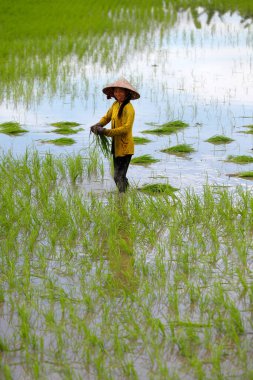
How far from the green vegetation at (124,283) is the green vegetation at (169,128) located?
190cm

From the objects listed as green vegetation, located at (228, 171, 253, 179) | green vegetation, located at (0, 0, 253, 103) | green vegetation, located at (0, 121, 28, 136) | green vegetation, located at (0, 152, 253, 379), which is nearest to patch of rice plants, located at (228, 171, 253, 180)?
green vegetation, located at (228, 171, 253, 179)

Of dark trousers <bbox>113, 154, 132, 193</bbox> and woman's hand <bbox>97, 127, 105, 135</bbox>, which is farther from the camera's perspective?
dark trousers <bbox>113, 154, 132, 193</bbox>

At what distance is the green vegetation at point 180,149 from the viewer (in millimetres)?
6066

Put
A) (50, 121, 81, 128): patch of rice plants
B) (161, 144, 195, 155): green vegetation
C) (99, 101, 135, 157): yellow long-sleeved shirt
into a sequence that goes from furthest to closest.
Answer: (50, 121, 81, 128): patch of rice plants, (161, 144, 195, 155): green vegetation, (99, 101, 135, 157): yellow long-sleeved shirt

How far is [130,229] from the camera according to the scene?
4.04 metres

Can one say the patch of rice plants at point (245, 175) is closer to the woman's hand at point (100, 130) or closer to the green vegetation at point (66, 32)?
the woman's hand at point (100, 130)

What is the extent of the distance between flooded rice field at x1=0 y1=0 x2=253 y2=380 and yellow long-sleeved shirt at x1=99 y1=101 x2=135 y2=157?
0.88 ft

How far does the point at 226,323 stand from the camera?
9.21ft

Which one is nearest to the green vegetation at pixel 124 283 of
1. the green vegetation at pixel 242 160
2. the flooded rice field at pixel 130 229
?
the flooded rice field at pixel 130 229

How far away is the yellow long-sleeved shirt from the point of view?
15.6 feet

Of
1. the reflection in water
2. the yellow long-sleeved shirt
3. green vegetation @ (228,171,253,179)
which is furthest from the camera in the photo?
green vegetation @ (228,171,253,179)

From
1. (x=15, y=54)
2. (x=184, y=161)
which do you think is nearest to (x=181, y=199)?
(x=184, y=161)

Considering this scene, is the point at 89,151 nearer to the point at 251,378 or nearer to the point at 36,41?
the point at 251,378

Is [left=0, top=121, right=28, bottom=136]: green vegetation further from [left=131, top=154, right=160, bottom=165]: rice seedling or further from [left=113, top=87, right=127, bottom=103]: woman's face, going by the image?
[left=113, top=87, right=127, bottom=103]: woman's face
